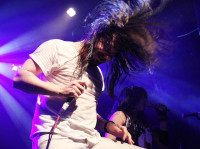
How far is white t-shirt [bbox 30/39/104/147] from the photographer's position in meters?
1.95

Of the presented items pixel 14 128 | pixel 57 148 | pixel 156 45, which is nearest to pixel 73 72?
pixel 57 148

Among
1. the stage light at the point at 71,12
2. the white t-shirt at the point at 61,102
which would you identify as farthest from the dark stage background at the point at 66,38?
the white t-shirt at the point at 61,102

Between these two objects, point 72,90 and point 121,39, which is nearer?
point 72,90

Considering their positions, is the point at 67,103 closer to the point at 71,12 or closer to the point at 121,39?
the point at 121,39

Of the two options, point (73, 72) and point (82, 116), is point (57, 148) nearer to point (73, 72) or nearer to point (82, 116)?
point (82, 116)

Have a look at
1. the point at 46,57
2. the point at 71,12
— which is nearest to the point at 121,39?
the point at 46,57

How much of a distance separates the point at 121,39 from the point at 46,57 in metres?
0.67

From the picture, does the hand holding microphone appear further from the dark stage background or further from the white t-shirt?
the dark stage background

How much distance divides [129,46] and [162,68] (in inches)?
153

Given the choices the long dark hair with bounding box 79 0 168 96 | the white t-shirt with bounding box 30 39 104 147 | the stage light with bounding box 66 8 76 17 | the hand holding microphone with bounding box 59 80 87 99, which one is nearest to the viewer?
the hand holding microphone with bounding box 59 80 87 99

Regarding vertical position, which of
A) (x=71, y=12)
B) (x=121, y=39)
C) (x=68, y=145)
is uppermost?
(x=71, y=12)

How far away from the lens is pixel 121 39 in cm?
234

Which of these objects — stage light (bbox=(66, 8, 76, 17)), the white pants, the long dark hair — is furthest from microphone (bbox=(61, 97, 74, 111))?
stage light (bbox=(66, 8, 76, 17))

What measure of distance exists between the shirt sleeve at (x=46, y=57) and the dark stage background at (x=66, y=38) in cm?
366
